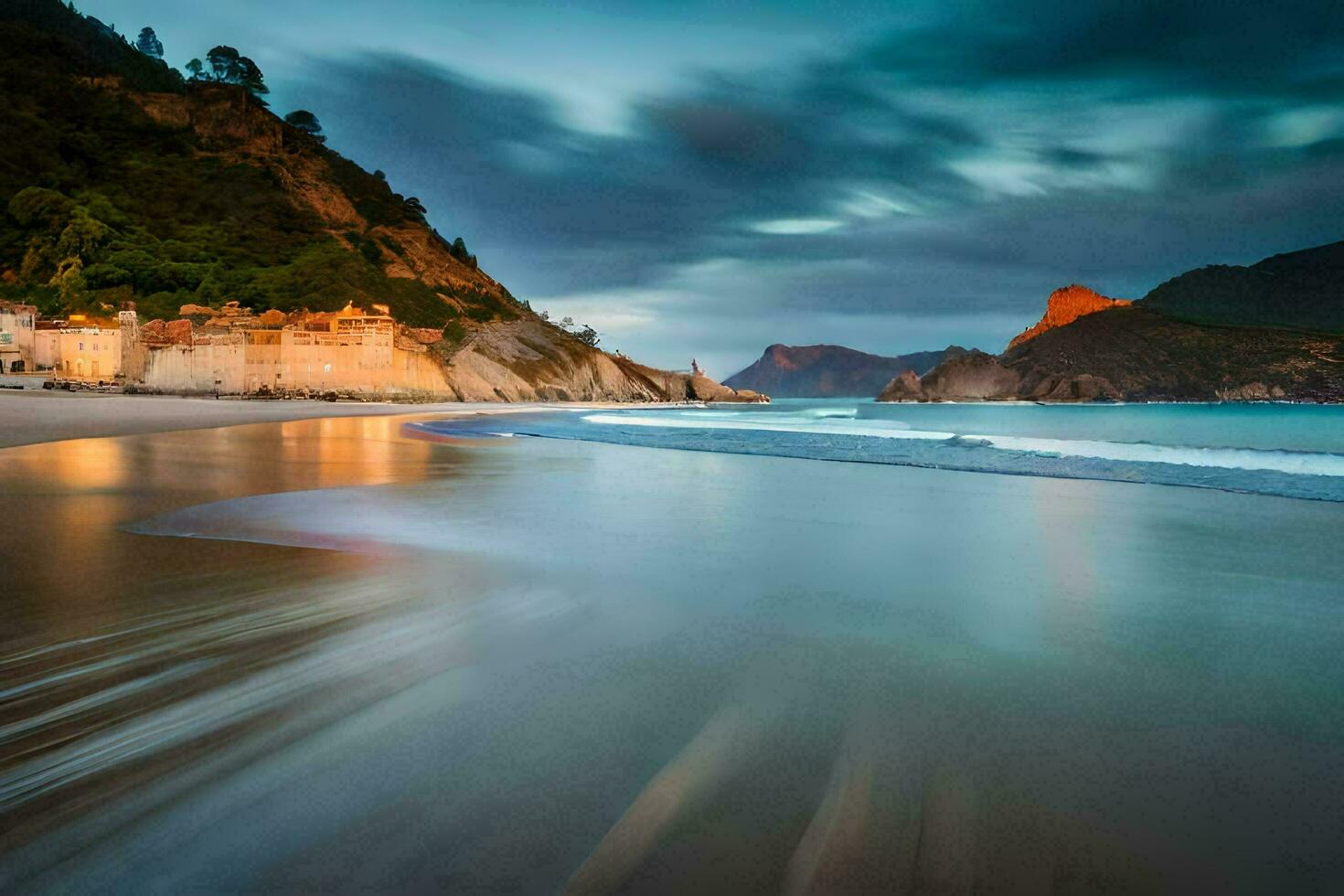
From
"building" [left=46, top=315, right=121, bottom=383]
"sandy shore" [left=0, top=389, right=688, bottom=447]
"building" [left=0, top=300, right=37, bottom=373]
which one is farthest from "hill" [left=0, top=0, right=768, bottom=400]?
"sandy shore" [left=0, top=389, right=688, bottom=447]

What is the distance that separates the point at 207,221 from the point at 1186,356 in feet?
617

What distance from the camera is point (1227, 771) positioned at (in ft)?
7.99

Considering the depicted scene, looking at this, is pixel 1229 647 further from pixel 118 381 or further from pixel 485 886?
pixel 118 381

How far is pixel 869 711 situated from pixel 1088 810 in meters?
0.91

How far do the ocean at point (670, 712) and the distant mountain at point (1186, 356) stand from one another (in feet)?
583

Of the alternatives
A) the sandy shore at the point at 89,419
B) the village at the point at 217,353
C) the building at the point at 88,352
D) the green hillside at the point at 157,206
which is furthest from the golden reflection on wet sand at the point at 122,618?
the green hillside at the point at 157,206

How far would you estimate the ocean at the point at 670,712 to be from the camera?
6.25 ft

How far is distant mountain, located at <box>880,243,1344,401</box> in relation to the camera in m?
146

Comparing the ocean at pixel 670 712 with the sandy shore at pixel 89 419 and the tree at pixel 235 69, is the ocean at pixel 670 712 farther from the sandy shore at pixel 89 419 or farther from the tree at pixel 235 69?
the tree at pixel 235 69

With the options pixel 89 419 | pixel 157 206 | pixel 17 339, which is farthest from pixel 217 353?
pixel 157 206

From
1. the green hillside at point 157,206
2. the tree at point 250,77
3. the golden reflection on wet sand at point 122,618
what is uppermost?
the tree at point 250,77

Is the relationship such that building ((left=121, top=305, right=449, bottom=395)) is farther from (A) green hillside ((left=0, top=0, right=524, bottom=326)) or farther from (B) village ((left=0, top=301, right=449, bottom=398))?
(A) green hillside ((left=0, top=0, right=524, bottom=326))

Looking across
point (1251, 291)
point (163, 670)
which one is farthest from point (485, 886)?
point (1251, 291)

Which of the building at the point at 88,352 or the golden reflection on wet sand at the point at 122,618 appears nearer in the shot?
the golden reflection on wet sand at the point at 122,618
